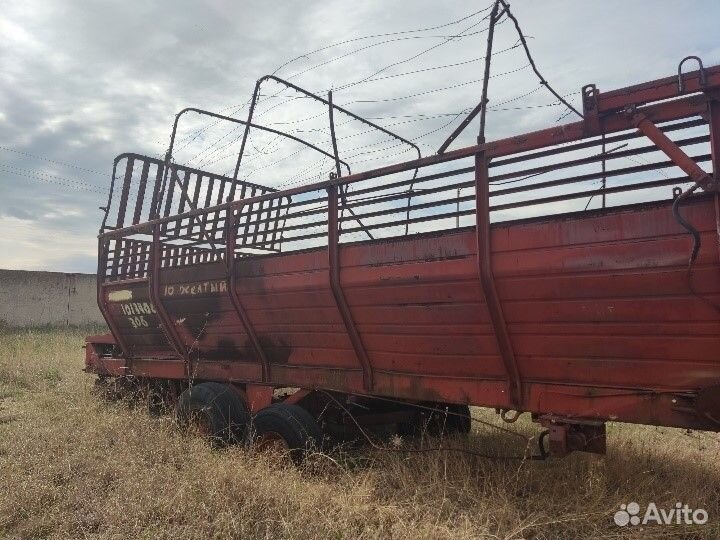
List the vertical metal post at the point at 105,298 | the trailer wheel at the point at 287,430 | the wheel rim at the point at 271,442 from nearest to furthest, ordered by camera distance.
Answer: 1. the trailer wheel at the point at 287,430
2. the wheel rim at the point at 271,442
3. the vertical metal post at the point at 105,298

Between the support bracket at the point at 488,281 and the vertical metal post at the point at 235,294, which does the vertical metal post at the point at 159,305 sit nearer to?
the vertical metal post at the point at 235,294

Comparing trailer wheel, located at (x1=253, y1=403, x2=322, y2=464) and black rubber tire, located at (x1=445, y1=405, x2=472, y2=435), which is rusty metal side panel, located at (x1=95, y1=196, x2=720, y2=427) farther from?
black rubber tire, located at (x1=445, y1=405, x2=472, y2=435)

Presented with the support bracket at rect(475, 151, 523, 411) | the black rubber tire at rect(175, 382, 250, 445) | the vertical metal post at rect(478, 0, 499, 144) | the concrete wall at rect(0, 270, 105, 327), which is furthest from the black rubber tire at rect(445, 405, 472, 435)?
the concrete wall at rect(0, 270, 105, 327)

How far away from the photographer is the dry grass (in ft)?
10.8

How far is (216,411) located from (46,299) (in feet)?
60.8

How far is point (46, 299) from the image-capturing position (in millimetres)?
20422

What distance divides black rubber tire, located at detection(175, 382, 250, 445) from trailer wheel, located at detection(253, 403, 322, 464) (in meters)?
0.29

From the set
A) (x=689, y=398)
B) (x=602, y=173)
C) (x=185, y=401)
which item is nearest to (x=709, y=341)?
(x=689, y=398)

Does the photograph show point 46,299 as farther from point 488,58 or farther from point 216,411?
point 488,58

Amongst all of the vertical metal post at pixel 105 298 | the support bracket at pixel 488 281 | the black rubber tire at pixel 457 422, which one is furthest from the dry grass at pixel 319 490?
the vertical metal post at pixel 105 298

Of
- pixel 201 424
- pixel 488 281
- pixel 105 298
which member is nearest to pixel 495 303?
Result: pixel 488 281

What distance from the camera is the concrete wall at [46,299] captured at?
19.3m

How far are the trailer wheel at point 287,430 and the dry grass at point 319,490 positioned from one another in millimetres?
153

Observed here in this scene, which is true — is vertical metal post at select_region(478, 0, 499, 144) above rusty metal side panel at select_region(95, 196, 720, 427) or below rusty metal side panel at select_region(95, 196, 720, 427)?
above
